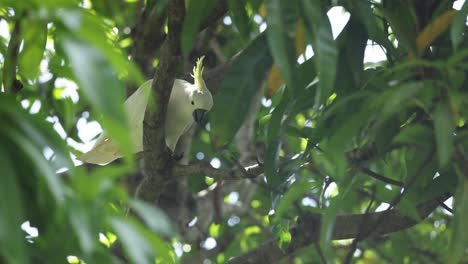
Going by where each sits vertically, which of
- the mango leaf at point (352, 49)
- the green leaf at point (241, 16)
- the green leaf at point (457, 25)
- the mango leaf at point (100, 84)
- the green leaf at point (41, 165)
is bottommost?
the mango leaf at point (352, 49)

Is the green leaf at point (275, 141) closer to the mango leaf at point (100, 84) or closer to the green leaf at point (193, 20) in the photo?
the green leaf at point (193, 20)

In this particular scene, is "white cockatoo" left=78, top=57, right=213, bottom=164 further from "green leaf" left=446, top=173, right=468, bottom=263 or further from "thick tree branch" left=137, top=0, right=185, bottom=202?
"green leaf" left=446, top=173, right=468, bottom=263

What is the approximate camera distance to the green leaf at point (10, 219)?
36.5 inches

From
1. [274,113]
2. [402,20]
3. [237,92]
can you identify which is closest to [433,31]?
[402,20]

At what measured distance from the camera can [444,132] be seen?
1231mm

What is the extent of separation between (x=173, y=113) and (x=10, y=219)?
200cm

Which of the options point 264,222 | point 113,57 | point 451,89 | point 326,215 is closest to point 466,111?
point 451,89

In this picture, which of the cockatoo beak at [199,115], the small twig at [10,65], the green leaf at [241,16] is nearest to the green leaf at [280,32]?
the green leaf at [241,16]

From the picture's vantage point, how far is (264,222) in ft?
12.7

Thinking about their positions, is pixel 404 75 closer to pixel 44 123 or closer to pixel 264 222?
pixel 44 123

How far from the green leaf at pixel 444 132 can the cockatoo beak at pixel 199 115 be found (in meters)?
1.68

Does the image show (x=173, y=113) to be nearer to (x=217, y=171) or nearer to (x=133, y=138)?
(x=133, y=138)

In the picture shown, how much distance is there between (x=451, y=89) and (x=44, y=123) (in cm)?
67

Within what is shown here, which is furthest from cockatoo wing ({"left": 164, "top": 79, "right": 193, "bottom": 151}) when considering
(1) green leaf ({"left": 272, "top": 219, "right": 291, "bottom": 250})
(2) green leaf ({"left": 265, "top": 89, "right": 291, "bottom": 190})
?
(2) green leaf ({"left": 265, "top": 89, "right": 291, "bottom": 190})
